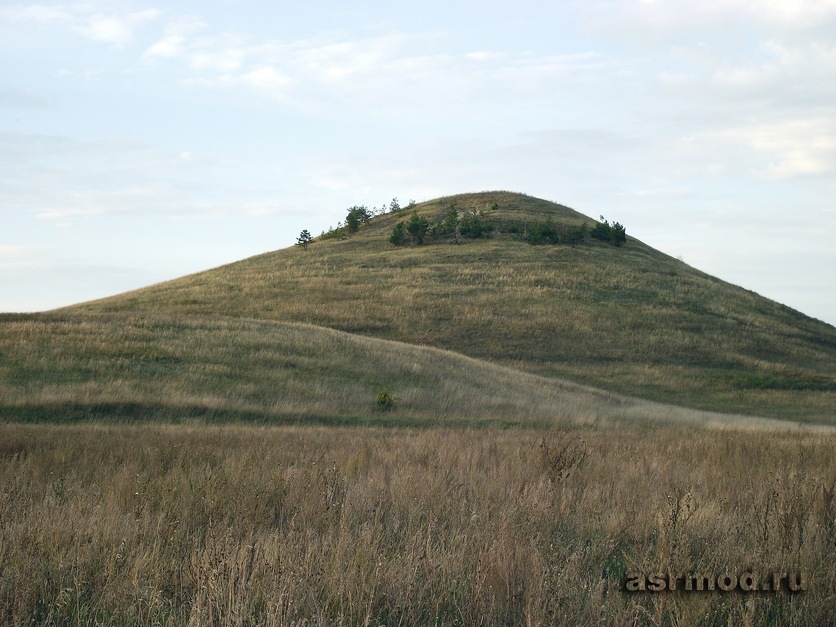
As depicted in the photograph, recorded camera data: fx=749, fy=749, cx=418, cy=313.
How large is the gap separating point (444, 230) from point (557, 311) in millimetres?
28015

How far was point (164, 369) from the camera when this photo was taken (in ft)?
84.9

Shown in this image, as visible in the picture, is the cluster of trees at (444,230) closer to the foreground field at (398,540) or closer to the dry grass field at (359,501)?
the dry grass field at (359,501)

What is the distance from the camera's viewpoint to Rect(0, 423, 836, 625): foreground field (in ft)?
15.1

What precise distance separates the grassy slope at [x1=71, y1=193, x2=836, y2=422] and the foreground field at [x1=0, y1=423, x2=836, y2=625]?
31.1m

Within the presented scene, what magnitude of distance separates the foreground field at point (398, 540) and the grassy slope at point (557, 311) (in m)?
31.1

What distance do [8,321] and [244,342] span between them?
9.59 m

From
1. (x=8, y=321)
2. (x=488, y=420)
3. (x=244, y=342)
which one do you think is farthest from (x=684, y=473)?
(x=8, y=321)

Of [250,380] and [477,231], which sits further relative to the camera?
[477,231]

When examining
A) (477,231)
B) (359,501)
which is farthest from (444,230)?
(359,501)

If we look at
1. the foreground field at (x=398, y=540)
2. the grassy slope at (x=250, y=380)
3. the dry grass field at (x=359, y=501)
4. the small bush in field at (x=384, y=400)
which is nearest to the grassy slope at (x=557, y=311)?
the grassy slope at (x=250, y=380)

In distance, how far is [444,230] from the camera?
3295 inches

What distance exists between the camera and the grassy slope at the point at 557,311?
1836 inches

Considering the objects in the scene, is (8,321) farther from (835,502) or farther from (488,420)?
(835,502)

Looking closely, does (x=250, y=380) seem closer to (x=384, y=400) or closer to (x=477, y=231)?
(x=384, y=400)
